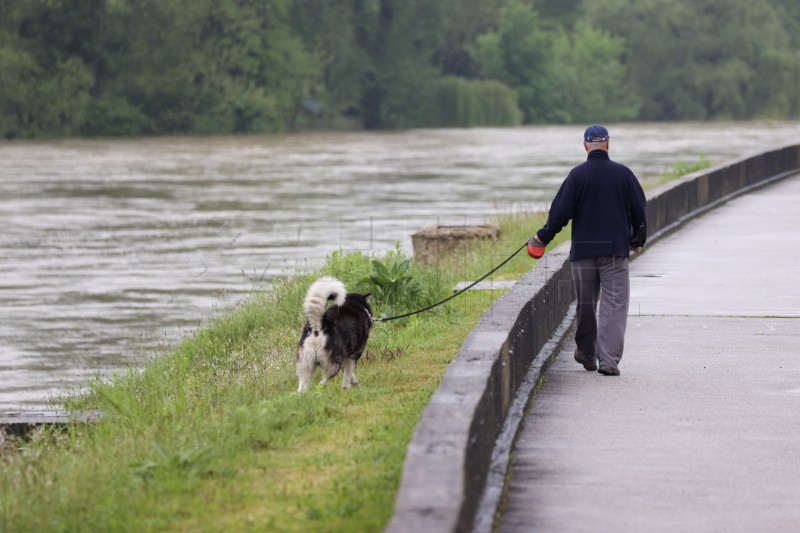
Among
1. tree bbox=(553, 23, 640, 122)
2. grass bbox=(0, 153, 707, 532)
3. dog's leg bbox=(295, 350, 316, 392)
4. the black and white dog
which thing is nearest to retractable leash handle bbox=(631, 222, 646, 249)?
grass bbox=(0, 153, 707, 532)

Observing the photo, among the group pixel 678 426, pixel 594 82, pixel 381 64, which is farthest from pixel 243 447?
pixel 594 82

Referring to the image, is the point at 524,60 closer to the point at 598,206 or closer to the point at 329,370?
the point at 598,206

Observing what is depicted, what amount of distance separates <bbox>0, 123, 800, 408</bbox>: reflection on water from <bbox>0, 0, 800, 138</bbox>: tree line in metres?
10.5

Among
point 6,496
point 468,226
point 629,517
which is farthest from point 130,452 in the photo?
point 468,226

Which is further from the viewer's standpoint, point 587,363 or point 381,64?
point 381,64

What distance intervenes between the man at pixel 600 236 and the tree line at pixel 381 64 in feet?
239

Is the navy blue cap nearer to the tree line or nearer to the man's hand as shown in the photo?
the man's hand

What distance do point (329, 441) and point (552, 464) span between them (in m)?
1.26

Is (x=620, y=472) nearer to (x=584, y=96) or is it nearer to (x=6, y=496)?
(x=6, y=496)

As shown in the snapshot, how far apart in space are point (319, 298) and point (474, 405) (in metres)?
2.79

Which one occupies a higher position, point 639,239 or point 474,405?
point 639,239

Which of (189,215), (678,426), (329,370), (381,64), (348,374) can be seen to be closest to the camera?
(678,426)

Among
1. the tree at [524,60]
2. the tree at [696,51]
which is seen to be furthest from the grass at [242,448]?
the tree at [524,60]

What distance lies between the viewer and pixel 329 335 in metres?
10.4
